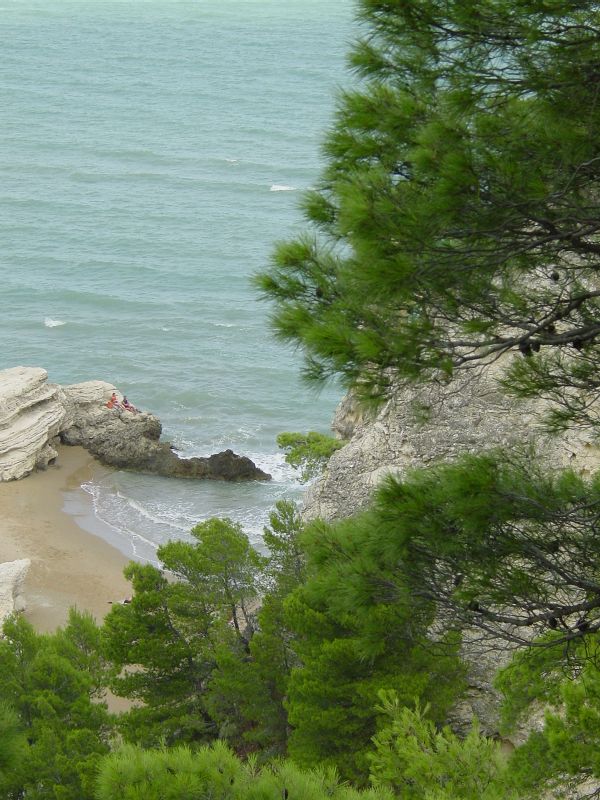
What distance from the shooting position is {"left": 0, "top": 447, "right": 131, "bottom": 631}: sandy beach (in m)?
26.2

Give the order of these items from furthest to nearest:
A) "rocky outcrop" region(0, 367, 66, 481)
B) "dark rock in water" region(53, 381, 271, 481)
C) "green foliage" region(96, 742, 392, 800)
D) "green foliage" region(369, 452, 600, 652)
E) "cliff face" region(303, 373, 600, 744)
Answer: "dark rock in water" region(53, 381, 271, 481), "rocky outcrop" region(0, 367, 66, 481), "cliff face" region(303, 373, 600, 744), "green foliage" region(96, 742, 392, 800), "green foliage" region(369, 452, 600, 652)

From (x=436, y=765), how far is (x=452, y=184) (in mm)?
7168

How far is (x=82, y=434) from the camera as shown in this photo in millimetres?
35625

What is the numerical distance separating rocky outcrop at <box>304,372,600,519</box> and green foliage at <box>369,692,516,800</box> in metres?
5.65

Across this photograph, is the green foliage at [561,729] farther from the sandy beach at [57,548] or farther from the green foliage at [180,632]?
the sandy beach at [57,548]

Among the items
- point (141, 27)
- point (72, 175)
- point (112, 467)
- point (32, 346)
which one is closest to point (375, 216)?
point (112, 467)

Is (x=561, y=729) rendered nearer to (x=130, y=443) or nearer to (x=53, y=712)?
(x=53, y=712)

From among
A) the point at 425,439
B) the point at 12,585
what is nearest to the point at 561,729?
the point at 425,439

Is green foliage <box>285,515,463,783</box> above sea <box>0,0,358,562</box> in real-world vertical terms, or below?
above

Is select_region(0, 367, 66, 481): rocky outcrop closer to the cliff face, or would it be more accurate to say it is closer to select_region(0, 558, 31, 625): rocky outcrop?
select_region(0, 558, 31, 625): rocky outcrop

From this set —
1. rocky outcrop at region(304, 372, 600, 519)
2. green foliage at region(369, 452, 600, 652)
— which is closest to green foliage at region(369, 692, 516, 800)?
green foliage at region(369, 452, 600, 652)

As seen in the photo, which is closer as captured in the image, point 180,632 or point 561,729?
point 561,729

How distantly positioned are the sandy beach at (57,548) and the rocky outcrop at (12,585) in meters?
0.31

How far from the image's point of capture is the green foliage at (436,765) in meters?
11.7
